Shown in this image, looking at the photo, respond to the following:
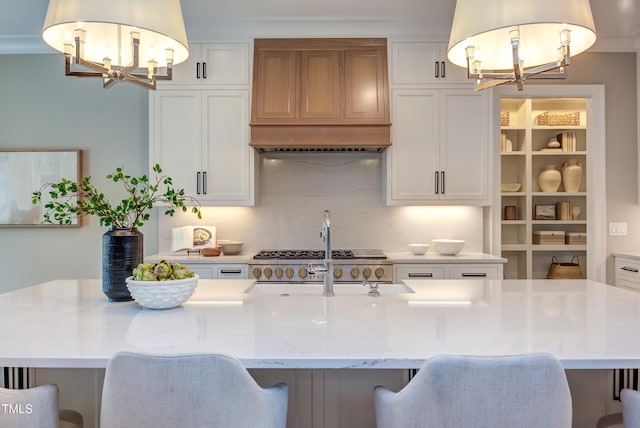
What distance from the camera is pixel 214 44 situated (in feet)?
11.7

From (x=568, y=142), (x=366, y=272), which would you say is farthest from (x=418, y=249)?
(x=568, y=142)

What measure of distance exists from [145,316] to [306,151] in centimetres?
259

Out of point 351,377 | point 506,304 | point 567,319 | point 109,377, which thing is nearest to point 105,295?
point 109,377

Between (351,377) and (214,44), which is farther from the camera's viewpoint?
(214,44)

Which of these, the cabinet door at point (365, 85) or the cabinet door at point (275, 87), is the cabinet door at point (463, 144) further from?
the cabinet door at point (275, 87)

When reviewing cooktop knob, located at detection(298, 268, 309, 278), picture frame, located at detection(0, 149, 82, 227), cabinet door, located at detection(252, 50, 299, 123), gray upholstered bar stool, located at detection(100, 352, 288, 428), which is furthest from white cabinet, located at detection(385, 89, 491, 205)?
picture frame, located at detection(0, 149, 82, 227)

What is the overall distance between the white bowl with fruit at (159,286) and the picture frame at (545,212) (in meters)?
4.42

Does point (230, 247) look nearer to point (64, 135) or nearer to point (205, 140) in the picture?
point (205, 140)

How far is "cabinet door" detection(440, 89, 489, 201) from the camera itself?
11.6 feet

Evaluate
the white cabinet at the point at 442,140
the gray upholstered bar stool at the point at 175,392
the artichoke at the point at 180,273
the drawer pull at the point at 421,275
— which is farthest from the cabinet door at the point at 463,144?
the gray upholstered bar stool at the point at 175,392

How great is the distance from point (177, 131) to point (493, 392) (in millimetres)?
3226

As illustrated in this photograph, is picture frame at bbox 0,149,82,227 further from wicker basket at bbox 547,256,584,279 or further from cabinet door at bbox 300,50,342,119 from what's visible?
wicker basket at bbox 547,256,584,279

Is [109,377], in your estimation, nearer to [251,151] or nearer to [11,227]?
[251,151]

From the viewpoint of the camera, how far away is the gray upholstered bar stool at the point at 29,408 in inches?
41.6
